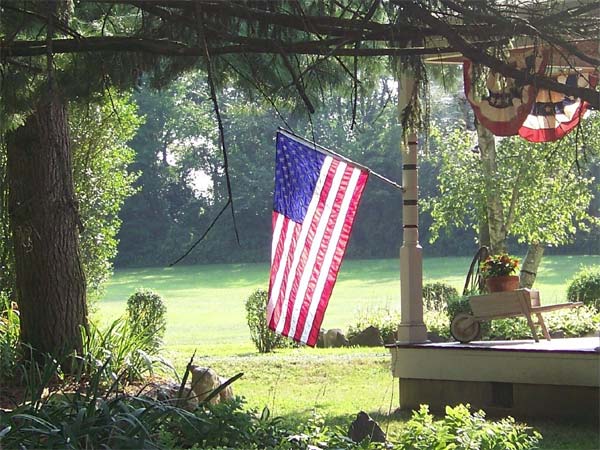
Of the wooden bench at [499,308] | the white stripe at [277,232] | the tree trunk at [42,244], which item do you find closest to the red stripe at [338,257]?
the white stripe at [277,232]

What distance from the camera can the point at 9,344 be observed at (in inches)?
332

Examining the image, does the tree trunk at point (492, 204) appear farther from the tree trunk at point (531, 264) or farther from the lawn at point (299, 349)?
the lawn at point (299, 349)

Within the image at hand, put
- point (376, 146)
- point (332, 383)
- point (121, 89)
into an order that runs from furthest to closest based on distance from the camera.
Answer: point (376, 146) → point (332, 383) → point (121, 89)

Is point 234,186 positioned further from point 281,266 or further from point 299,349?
point 281,266

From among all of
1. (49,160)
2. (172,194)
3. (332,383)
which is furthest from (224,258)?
(49,160)

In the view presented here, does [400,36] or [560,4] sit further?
[560,4]

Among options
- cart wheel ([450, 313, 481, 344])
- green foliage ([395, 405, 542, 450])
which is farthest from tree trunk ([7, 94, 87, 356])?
green foliage ([395, 405, 542, 450])

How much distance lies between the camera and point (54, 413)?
4.61 metres

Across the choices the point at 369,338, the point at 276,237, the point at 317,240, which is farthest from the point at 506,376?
the point at 369,338

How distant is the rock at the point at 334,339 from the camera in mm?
16750

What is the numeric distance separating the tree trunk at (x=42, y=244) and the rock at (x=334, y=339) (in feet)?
28.4

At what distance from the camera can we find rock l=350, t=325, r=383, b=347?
1655cm

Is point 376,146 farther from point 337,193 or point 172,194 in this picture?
point 337,193

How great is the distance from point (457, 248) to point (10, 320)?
31.9m
